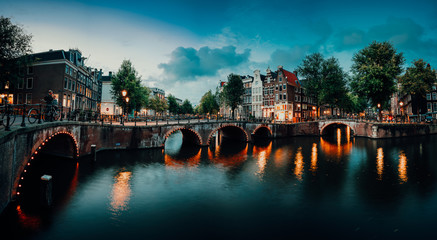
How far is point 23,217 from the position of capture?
938 cm

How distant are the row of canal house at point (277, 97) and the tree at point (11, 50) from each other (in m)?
47.1

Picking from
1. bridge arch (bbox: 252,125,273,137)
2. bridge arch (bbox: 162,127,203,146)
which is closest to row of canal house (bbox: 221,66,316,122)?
bridge arch (bbox: 252,125,273,137)

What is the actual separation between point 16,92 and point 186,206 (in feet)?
145

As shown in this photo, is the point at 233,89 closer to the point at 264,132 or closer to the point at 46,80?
the point at 264,132

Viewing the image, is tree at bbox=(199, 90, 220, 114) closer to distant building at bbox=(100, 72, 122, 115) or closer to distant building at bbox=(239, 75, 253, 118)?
distant building at bbox=(239, 75, 253, 118)

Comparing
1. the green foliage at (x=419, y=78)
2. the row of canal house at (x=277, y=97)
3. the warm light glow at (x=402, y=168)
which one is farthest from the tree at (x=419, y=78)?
the warm light glow at (x=402, y=168)

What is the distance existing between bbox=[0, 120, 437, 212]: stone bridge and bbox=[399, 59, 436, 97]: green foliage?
858cm

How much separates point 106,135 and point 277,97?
155 feet

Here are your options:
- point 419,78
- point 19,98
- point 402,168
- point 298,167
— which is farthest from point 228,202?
point 419,78

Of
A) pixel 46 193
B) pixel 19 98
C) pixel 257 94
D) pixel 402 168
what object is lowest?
pixel 402 168

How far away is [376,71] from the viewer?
3850 cm

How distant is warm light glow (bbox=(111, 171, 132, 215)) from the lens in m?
11.1

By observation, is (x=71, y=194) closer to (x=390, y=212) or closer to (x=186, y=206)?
(x=186, y=206)

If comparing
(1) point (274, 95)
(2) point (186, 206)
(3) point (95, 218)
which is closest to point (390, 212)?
(2) point (186, 206)
